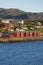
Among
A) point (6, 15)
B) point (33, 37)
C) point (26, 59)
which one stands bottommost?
point (6, 15)

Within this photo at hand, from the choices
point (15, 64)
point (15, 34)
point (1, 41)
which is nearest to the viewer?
point (15, 64)

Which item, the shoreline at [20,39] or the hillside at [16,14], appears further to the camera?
the hillside at [16,14]

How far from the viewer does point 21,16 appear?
131m

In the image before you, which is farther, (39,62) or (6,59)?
(6,59)

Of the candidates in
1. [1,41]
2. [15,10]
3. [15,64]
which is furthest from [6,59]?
[15,10]

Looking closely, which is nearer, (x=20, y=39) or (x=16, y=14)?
(x=20, y=39)

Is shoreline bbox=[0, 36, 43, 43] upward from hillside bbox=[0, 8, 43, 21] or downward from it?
upward

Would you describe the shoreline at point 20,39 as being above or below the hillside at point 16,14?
above

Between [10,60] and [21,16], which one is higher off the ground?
[10,60]

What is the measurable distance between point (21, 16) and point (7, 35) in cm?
9237

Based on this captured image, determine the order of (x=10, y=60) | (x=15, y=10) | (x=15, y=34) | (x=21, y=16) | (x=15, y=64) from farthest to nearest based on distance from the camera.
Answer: (x=15, y=10), (x=21, y=16), (x=15, y=34), (x=10, y=60), (x=15, y=64)

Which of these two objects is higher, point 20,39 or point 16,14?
point 20,39

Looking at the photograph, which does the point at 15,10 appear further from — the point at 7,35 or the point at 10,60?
the point at 10,60

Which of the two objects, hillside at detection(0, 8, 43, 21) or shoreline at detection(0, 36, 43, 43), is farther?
hillside at detection(0, 8, 43, 21)
